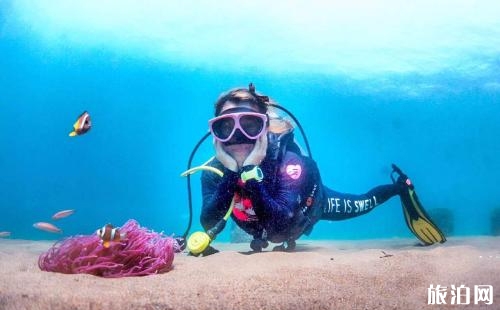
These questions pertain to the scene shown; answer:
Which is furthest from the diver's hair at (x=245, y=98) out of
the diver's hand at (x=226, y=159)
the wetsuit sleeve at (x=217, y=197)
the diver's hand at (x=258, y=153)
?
the wetsuit sleeve at (x=217, y=197)

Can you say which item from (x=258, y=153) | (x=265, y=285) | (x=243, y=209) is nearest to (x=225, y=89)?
(x=243, y=209)

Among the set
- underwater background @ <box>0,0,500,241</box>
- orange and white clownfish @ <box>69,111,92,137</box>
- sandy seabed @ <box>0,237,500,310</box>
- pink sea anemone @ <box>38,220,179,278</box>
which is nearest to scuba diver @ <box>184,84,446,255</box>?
pink sea anemone @ <box>38,220,179,278</box>

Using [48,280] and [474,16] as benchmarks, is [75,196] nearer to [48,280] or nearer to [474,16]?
[474,16]

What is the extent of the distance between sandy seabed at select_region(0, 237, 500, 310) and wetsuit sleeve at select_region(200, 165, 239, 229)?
1177mm

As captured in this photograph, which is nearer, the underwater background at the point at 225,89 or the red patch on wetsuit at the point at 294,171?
the red patch on wetsuit at the point at 294,171

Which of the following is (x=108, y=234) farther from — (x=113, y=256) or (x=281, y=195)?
(x=281, y=195)

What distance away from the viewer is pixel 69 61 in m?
42.8

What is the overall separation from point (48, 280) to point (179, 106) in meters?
58.0

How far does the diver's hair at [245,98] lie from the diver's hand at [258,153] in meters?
0.67

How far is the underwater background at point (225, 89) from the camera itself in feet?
75.2

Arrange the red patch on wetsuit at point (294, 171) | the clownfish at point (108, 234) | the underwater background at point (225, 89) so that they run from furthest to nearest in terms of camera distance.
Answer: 1. the underwater background at point (225, 89)
2. the red patch on wetsuit at point (294, 171)
3. the clownfish at point (108, 234)

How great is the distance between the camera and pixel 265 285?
285 centimetres

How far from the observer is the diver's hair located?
5.29m

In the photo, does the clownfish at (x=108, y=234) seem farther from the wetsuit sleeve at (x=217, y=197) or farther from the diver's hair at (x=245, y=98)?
the diver's hair at (x=245, y=98)
